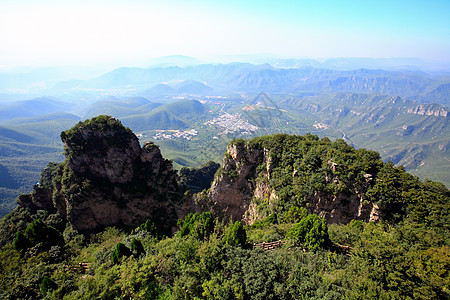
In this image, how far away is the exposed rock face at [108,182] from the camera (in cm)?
3591

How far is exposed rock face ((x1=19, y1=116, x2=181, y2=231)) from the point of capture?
35906 millimetres

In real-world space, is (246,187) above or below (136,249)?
below

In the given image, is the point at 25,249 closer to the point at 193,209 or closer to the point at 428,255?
the point at 193,209

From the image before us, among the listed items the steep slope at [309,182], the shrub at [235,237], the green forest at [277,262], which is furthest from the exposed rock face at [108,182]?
the shrub at [235,237]

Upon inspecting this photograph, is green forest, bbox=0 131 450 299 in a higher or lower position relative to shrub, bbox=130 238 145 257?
higher

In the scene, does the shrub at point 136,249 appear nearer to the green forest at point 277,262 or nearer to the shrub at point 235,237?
the green forest at point 277,262

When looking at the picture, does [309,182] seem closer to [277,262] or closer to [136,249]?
[277,262]

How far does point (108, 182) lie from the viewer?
1494 inches

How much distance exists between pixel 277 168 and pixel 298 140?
256 inches

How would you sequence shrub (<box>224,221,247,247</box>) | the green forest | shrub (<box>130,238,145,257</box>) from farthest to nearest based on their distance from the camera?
1. shrub (<box>130,238,145,257</box>)
2. shrub (<box>224,221,247,247</box>)
3. the green forest

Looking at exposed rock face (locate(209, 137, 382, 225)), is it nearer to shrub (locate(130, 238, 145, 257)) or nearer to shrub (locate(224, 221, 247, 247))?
shrub (locate(224, 221, 247, 247))

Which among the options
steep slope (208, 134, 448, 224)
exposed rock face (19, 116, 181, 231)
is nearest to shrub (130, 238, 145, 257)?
steep slope (208, 134, 448, 224)

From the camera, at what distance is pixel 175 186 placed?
4231 centimetres

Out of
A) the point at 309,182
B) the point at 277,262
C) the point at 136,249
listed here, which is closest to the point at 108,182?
the point at 136,249
